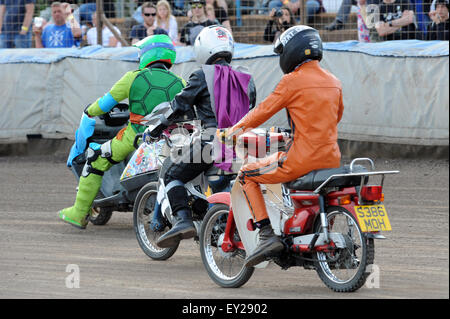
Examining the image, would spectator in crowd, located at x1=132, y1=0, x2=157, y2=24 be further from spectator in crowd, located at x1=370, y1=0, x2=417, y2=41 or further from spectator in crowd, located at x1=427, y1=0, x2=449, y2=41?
spectator in crowd, located at x1=427, y1=0, x2=449, y2=41

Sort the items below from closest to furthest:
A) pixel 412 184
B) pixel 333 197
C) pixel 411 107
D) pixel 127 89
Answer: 1. pixel 333 197
2. pixel 127 89
3. pixel 412 184
4. pixel 411 107

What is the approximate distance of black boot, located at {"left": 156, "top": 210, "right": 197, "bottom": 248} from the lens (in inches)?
305

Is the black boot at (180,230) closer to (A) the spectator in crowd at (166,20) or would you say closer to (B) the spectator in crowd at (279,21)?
(B) the spectator in crowd at (279,21)

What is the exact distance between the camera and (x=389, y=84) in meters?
13.9

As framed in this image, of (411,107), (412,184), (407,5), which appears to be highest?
(407,5)

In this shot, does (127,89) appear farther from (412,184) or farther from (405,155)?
(405,155)

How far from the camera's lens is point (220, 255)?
727 cm

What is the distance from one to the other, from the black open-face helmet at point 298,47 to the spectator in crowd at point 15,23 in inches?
438

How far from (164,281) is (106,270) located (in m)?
0.69

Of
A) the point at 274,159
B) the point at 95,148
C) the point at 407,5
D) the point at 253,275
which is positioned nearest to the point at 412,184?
the point at 407,5

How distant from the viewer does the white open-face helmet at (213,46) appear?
7.88 meters

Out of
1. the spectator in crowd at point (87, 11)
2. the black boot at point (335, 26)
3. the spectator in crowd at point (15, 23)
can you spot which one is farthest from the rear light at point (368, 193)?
the spectator in crowd at point (15, 23)

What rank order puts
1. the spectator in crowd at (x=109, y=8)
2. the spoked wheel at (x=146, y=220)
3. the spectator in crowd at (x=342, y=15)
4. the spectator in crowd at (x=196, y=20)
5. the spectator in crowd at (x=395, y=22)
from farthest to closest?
the spectator in crowd at (x=109, y=8) < the spectator in crowd at (x=196, y=20) < the spectator in crowd at (x=342, y=15) < the spectator in crowd at (x=395, y=22) < the spoked wheel at (x=146, y=220)

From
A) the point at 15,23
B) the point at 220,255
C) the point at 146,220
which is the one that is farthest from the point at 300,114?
the point at 15,23
